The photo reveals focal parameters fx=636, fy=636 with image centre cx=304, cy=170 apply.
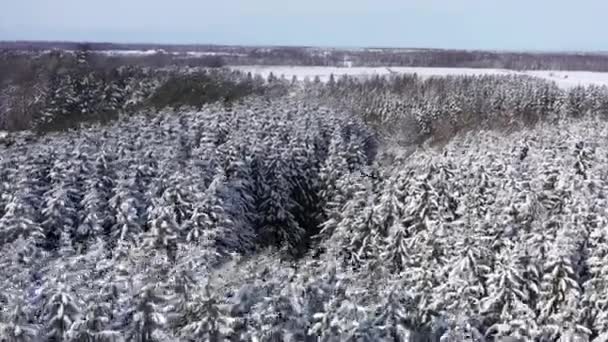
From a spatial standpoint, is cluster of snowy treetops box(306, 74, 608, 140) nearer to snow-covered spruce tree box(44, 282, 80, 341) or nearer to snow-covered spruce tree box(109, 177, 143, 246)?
snow-covered spruce tree box(109, 177, 143, 246)

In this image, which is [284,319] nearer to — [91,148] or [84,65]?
[91,148]

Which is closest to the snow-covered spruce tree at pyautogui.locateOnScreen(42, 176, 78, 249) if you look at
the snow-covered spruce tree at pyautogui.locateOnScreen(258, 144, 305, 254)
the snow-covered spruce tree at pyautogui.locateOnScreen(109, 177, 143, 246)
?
the snow-covered spruce tree at pyautogui.locateOnScreen(109, 177, 143, 246)

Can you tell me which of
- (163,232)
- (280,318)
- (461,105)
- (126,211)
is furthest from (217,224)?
(461,105)

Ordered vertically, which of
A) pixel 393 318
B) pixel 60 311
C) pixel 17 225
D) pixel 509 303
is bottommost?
pixel 509 303

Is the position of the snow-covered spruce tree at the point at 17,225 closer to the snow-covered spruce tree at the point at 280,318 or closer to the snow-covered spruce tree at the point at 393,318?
the snow-covered spruce tree at the point at 280,318

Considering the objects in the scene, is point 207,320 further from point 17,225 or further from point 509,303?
point 17,225

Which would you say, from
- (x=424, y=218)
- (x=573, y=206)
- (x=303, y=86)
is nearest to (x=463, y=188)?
(x=424, y=218)

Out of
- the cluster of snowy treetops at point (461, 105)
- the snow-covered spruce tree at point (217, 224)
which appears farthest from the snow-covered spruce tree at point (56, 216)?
the cluster of snowy treetops at point (461, 105)

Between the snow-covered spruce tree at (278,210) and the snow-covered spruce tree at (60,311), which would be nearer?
the snow-covered spruce tree at (60,311)
